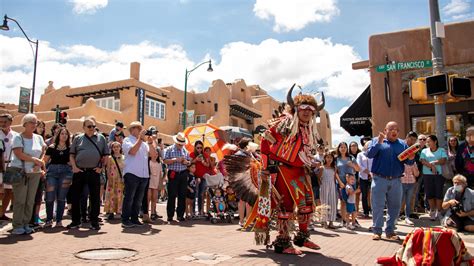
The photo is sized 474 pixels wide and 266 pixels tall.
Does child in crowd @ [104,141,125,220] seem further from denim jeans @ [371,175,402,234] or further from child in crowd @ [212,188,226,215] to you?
denim jeans @ [371,175,402,234]

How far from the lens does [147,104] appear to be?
3347cm

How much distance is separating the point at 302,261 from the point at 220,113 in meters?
33.6

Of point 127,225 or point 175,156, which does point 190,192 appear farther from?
point 127,225

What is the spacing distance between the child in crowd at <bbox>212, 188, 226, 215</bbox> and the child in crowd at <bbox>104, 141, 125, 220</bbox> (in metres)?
2.16

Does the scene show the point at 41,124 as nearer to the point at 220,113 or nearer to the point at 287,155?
the point at 287,155

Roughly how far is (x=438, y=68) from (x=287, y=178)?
545 centimetres

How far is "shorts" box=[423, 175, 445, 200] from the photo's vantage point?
8766 mm

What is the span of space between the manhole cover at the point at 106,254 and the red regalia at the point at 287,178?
5.57 ft

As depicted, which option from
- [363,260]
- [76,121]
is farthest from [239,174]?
[76,121]

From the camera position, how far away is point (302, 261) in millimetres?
4648

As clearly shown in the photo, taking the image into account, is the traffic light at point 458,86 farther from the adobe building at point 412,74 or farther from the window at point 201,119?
the window at point 201,119

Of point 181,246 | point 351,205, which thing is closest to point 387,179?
point 351,205

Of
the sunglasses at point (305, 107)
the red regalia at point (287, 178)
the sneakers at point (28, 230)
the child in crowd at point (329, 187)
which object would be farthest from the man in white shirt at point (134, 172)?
the child in crowd at point (329, 187)

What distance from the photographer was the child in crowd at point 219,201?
9086mm
